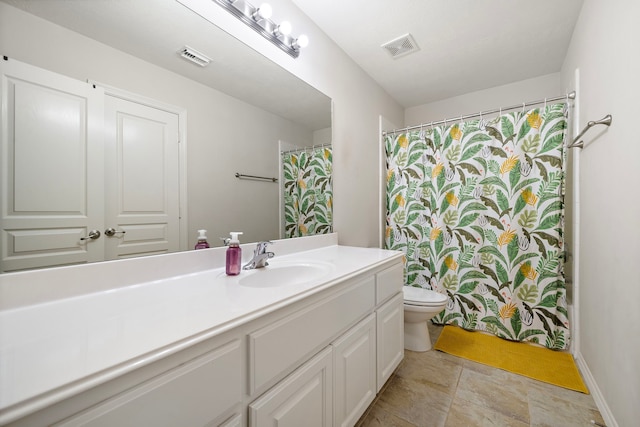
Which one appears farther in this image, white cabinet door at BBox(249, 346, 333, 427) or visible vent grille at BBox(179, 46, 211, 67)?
visible vent grille at BBox(179, 46, 211, 67)

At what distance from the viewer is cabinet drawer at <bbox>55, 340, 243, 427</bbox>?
43 cm

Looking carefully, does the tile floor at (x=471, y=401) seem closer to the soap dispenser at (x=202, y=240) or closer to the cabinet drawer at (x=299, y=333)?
the cabinet drawer at (x=299, y=333)

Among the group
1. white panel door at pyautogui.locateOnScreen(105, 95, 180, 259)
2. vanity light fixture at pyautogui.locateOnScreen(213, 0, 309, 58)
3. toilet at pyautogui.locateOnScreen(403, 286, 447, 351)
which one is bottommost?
toilet at pyautogui.locateOnScreen(403, 286, 447, 351)

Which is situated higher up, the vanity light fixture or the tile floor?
the vanity light fixture

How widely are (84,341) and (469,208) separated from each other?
229cm

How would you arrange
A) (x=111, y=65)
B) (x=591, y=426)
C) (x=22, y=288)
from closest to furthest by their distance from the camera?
(x=22, y=288)
(x=111, y=65)
(x=591, y=426)

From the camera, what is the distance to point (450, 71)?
2258 millimetres

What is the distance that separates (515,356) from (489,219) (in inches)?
37.5

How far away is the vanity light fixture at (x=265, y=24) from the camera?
1.21 metres

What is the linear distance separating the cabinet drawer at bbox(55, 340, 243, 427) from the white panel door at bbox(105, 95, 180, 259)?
56cm

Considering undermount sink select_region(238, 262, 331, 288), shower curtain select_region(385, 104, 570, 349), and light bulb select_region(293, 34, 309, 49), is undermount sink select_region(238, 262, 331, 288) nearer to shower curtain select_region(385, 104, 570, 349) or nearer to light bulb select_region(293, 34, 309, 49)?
light bulb select_region(293, 34, 309, 49)

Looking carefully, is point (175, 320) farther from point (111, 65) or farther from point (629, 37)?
point (629, 37)

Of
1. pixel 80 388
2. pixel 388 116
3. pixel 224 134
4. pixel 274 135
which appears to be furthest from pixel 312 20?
pixel 80 388

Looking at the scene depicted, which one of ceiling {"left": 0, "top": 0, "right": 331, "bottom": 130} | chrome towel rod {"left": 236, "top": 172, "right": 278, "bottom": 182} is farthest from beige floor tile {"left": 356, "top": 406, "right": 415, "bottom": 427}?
ceiling {"left": 0, "top": 0, "right": 331, "bottom": 130}
